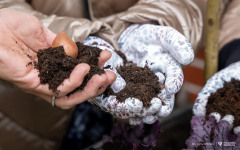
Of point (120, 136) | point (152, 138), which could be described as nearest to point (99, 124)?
point (120, 136)

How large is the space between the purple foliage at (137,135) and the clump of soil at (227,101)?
0.20m

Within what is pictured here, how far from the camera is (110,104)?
826 mm

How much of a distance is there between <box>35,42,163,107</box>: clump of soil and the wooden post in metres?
0.30

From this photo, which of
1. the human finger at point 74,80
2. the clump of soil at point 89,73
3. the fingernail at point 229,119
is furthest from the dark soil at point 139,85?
the fingernail at point 229,119

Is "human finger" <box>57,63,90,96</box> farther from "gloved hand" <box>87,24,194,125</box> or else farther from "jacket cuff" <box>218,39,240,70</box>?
"jacket cuff" <box>218,39,240,70</box>

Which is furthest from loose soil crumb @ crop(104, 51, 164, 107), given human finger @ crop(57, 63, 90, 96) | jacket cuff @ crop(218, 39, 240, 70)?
jacket cuff @ crop(218, 39, 240, 70)

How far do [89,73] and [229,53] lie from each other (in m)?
0.72

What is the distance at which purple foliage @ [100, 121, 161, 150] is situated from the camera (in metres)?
0.95

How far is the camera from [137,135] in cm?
100

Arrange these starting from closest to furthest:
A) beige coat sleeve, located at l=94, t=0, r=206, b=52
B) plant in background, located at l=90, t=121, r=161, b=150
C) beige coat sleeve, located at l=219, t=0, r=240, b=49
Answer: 1. plant in background, located at l=90, t=121, r=161, b=150
2. beige coat sleeve, located at l=94, t=0, r=206, b=52
3. beige coat sleeve, located at l=219, t=0, r=240, b=49

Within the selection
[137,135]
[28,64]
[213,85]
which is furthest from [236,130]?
[28,64]

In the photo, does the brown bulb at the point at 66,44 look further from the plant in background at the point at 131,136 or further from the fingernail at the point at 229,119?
the fingernail at the point at 229,119

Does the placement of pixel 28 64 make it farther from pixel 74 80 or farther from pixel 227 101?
pixel 227 101

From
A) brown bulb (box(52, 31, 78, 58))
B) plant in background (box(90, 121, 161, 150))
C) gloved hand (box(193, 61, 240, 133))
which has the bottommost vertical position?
plant in background (box(90, 121, 161, 150))
